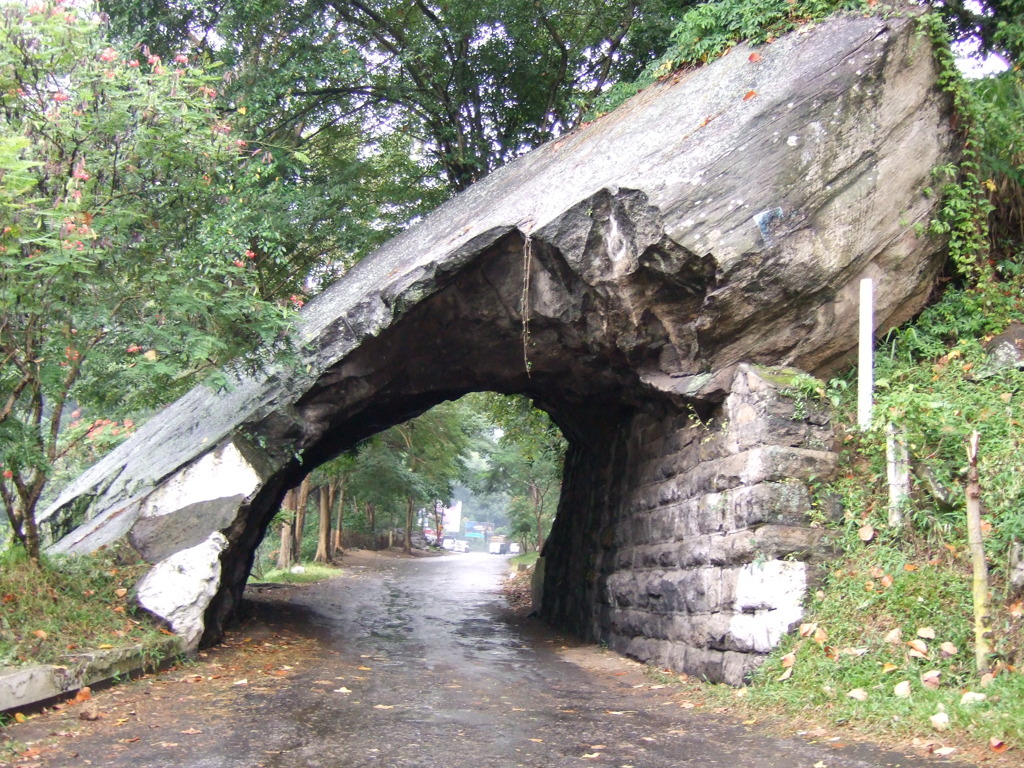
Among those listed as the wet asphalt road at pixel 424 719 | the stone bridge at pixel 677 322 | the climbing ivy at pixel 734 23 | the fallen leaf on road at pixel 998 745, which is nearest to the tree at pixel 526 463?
the stone bridge at pixel 677 322

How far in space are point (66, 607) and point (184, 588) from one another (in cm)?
112

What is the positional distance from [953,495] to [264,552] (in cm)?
3255

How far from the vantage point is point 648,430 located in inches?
365

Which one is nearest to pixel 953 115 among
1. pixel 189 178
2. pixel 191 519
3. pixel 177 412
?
pixel 189 178

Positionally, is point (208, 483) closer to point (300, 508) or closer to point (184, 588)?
point (184, 588)

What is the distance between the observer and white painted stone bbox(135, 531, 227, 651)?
305 inches

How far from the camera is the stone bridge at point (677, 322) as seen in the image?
7.02 m

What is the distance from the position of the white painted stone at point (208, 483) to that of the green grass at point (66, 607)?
0.60m

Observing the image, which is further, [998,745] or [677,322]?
[677,322]

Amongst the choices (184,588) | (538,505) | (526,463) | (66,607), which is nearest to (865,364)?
(184,588)

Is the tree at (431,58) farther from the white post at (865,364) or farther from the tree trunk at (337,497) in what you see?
the tree trunk at (337,497)

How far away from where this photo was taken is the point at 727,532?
6965mm

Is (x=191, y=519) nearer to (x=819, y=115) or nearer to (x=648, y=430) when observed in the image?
(x=648, y=430)

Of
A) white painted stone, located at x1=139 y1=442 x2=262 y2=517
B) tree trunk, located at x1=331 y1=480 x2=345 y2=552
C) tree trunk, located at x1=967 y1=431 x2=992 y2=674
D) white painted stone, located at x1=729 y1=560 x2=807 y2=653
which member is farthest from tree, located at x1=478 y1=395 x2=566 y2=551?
tree trunk, located at x1=967 y1=431 x2=992 y2=674
